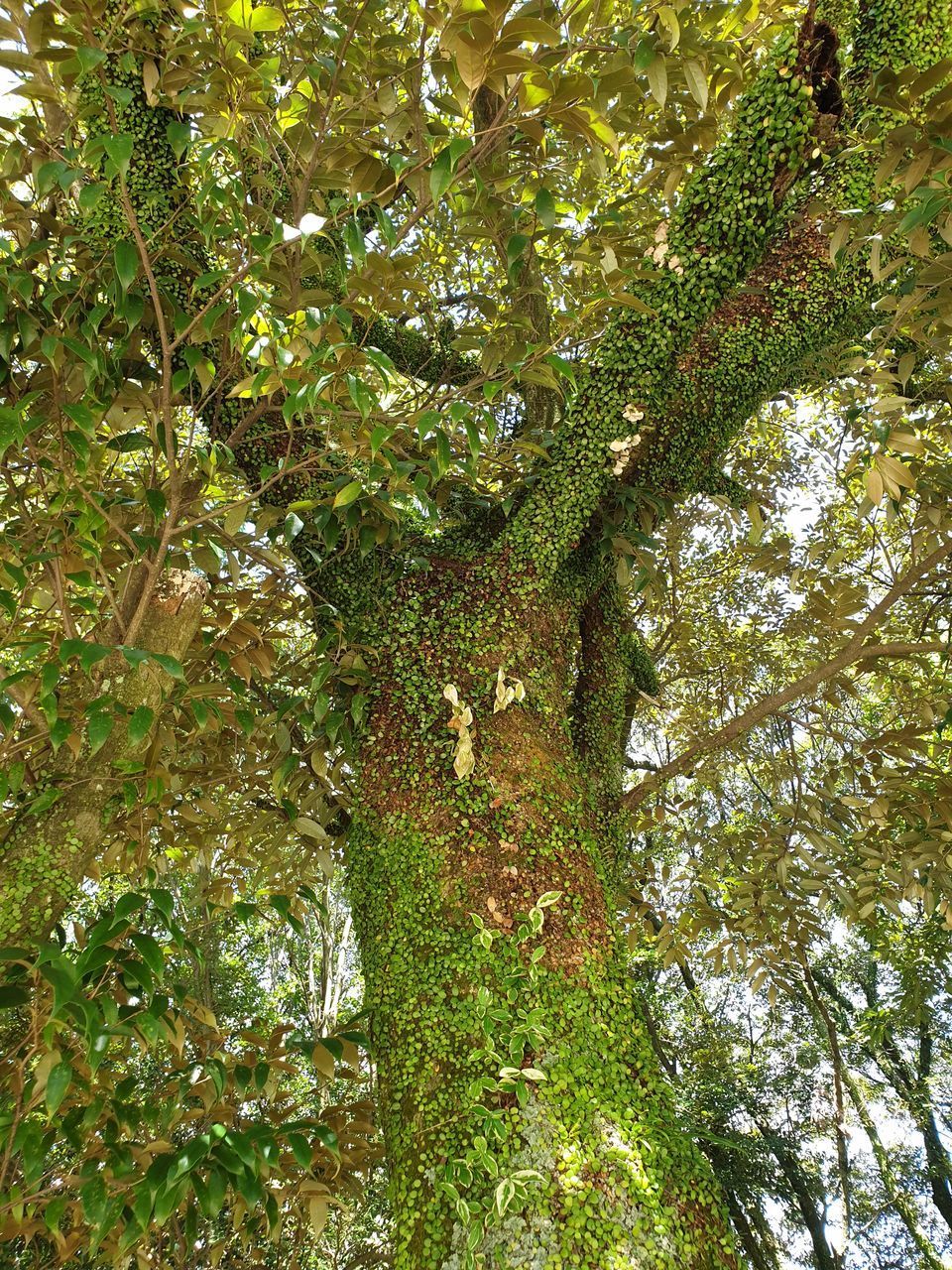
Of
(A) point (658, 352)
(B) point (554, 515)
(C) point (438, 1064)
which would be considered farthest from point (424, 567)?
(C) point (438, 1064)

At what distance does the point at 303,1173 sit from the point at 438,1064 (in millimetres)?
658

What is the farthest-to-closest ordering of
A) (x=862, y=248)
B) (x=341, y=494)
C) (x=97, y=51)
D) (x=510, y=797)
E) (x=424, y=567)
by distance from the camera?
1. (x=424, y=567)
2. (x=862, y=248)
3. (x=510, y=797)
4. (x=341, y=494)
5. (x=97, y=51)

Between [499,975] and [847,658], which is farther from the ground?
[847,658]

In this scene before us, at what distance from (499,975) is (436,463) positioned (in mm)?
1231

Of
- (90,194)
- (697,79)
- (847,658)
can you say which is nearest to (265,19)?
(90,194)

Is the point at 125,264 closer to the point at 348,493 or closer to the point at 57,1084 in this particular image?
the point at 348,493

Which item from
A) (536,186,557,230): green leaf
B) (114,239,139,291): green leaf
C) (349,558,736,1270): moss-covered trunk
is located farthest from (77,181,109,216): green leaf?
(349,558,736,1270): moss-covered trunk

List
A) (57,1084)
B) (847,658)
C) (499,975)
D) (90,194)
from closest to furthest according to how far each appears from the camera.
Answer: (57,1084) → (90,194) → (499,975) → (847,658)

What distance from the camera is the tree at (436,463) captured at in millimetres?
1568

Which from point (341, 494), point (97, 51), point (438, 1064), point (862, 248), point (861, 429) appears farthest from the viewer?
point (861, 429)

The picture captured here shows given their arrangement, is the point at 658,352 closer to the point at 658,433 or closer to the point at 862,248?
the point at 658,433

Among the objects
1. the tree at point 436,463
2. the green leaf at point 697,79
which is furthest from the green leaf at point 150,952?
the green leaf at point 697,79

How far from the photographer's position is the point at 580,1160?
4.91ft

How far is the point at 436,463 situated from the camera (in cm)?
197
